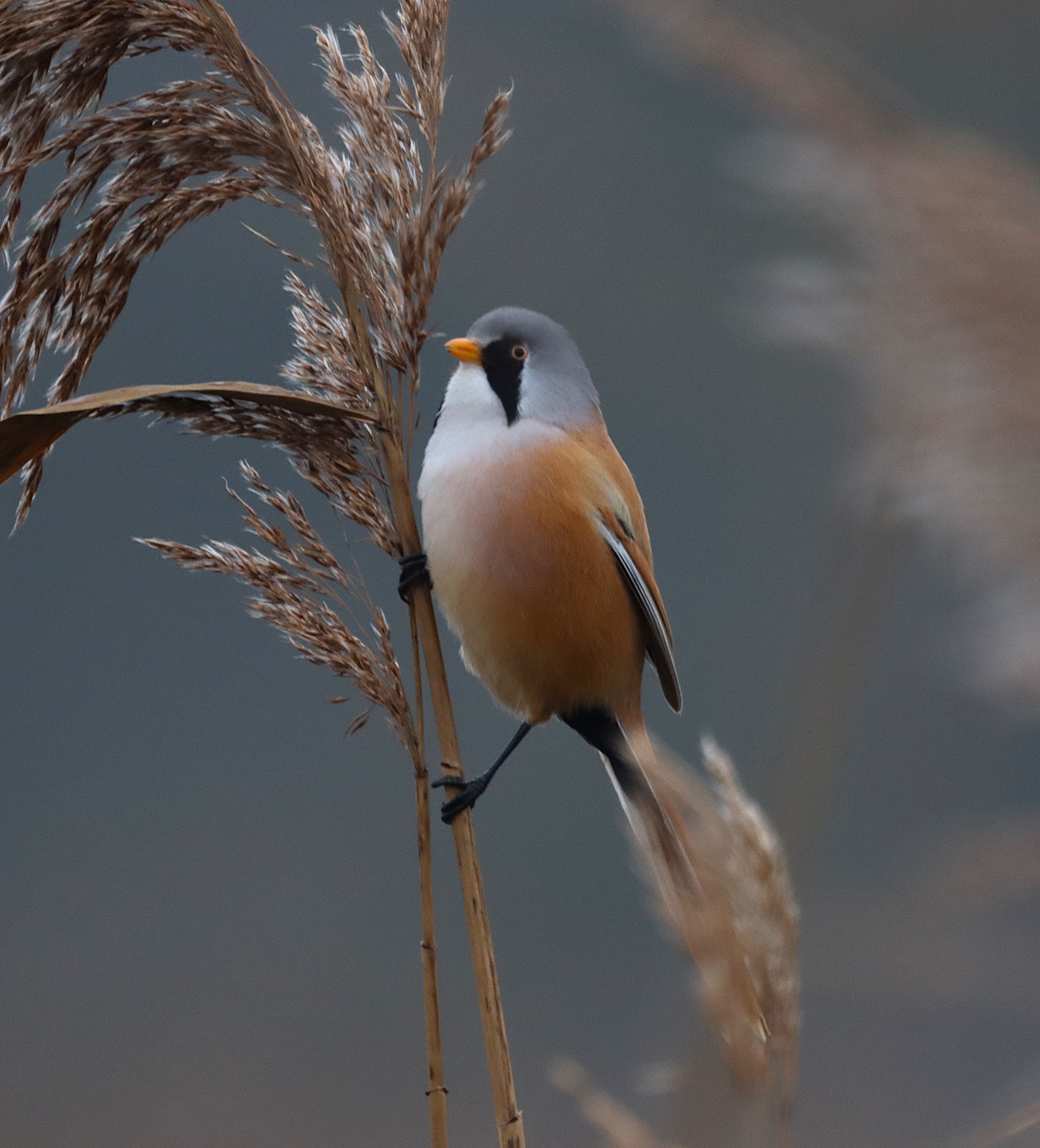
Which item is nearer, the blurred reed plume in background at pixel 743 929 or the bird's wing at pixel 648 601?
the blurred reed plume in background at pixel 743 929

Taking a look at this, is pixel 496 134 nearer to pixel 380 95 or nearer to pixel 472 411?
pixel 380 95

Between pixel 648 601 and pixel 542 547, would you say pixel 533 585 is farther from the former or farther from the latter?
pixel 648 601

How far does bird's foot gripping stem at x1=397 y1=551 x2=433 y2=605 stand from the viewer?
110cm

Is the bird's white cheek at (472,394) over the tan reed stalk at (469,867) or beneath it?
over

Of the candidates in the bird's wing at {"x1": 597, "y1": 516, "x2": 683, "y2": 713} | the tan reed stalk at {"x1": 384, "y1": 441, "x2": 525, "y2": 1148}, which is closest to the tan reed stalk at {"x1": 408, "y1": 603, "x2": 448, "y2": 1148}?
the tan reed stalk at {"x1": 384, "y1": 441, "x2": 525, "y2": 1148}

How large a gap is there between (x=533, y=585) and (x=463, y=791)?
274mm

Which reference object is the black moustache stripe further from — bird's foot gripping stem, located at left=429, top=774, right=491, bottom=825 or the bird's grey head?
bird's foot gripping stem, located at left=429, top=774, right=491, bottom=825

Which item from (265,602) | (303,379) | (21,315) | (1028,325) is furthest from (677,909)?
(21,315)

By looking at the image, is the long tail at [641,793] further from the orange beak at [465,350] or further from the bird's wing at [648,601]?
the orange beak at [465,350]

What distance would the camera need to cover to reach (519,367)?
1.33m

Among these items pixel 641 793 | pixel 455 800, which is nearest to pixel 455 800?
pixel 455 800

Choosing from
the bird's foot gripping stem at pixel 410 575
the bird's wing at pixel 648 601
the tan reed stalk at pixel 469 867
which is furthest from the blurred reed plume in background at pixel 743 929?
the bird's wing at pixel 648 601

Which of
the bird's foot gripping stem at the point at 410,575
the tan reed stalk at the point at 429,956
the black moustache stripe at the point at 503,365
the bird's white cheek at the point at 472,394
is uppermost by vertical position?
the black moustache stripe at the point at 503,365

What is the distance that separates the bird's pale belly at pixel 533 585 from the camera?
119 centimetres
